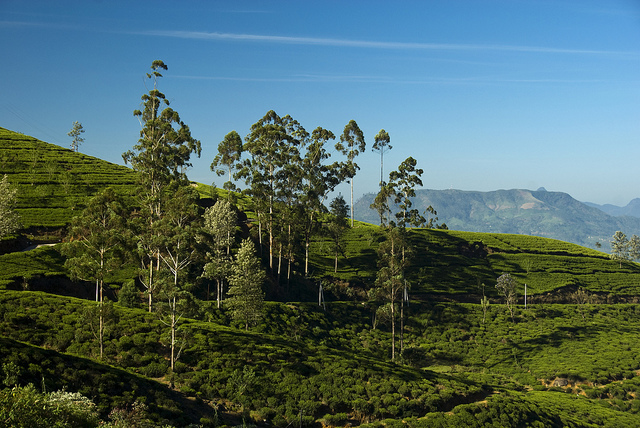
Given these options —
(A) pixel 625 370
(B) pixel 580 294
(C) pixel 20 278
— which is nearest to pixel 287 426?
(C) pixel 20 278

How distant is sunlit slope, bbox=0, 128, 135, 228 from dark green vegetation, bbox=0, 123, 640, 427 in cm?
103

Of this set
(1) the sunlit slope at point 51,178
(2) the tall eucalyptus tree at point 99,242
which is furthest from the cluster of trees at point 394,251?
(1) the sunlit slope at point 51,178

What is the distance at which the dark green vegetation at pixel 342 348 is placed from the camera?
3903 centimetres

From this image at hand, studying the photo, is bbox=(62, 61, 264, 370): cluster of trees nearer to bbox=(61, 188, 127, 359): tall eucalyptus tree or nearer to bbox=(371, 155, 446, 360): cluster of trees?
bbox=(61, 188, 127, 359): tall eucalyptus tree

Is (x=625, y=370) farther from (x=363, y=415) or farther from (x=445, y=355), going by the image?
(x=363, y=415)

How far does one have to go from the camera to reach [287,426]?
40625 millimetres

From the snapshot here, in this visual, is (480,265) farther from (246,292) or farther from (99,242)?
(99,242)

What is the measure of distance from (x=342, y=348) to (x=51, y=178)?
241 feet

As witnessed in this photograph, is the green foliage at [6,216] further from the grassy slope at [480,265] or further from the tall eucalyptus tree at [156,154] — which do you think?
the grassy slope at [480,265]

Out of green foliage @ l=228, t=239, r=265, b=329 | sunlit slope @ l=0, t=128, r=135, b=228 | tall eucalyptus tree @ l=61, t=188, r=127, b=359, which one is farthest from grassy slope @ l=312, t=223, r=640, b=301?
tall eucalyptus tree @ l=61, t=188, r=127, b=359

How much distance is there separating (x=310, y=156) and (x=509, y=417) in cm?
6832

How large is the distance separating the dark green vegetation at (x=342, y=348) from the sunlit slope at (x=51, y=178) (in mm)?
1031

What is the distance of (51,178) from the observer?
3866 inches

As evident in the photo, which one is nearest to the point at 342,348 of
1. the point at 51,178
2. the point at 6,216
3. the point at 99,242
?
the point at 99,242
